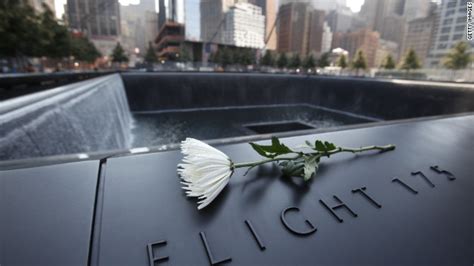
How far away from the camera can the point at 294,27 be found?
40281 millimetres

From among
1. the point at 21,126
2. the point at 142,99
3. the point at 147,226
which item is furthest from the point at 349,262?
the point at 142,99

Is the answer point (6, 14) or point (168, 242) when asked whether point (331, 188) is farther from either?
point (6, 14)

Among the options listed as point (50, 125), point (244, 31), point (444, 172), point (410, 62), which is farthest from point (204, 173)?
point (244, 31)

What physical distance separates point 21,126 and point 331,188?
1802 millimetres

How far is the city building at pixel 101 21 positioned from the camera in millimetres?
22498

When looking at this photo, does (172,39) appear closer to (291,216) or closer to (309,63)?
(309,63)

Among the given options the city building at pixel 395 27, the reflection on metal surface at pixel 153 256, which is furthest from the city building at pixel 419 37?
the reflection on metal surface at pixel 153 256

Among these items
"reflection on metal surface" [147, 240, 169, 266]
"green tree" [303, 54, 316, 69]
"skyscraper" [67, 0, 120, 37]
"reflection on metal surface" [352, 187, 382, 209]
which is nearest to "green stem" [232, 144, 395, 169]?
"reflection on metal surface" [352, 187, 382, 209]

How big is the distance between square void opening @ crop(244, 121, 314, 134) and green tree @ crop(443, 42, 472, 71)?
54.4 ft

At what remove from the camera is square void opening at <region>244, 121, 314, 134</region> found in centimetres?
812

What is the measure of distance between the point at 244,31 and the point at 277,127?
94.2 feet

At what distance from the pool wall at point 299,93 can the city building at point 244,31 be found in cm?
1438

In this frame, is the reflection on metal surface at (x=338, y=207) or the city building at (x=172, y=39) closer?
the reflection on metal surface at (x=338, y=207)

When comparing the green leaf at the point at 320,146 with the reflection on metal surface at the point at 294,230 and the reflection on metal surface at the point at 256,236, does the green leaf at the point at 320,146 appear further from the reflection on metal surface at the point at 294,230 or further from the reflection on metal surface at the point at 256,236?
the reflection on metal surface at the point at 256,236
